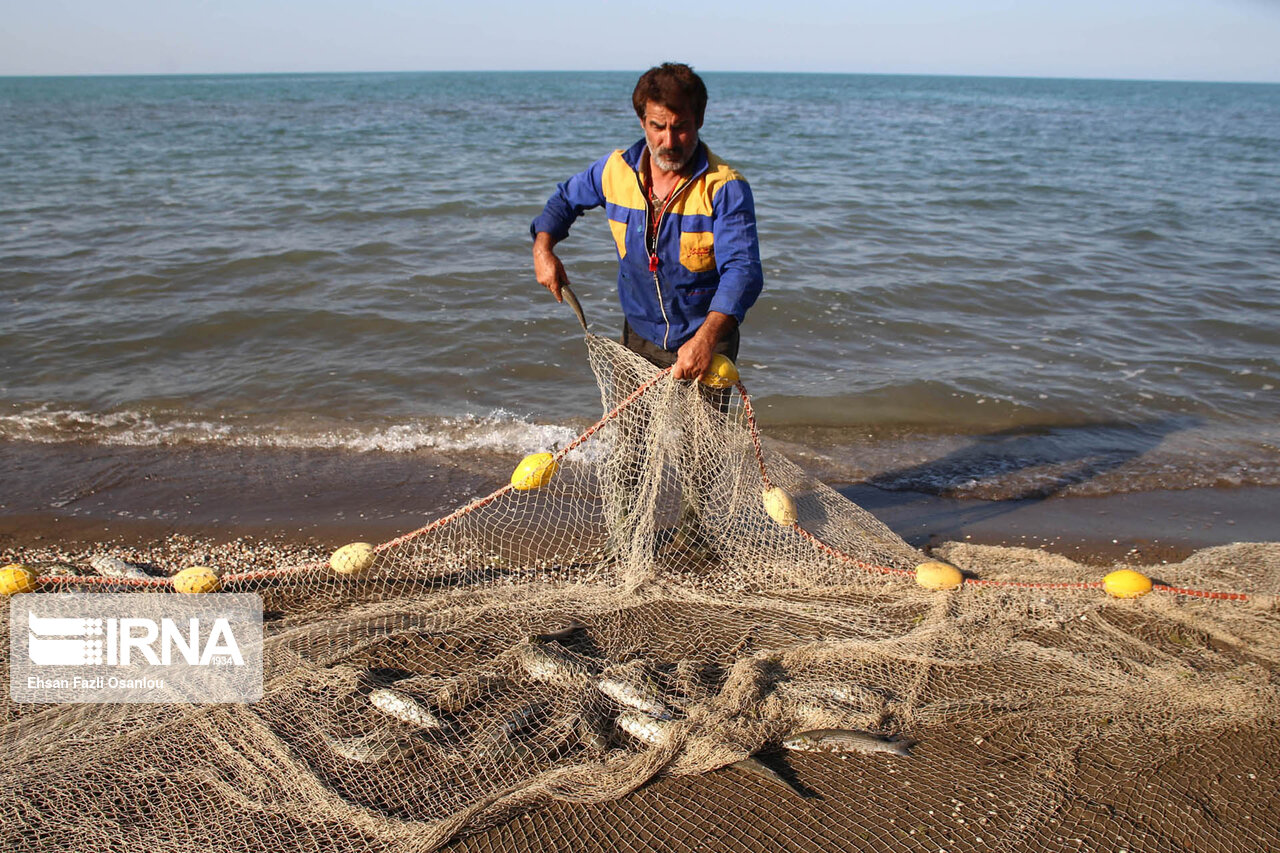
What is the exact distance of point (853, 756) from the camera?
2748mm

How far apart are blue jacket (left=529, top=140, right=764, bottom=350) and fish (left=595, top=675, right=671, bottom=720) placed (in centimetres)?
140

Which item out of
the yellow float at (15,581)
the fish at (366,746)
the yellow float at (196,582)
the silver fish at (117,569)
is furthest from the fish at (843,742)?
the yellow float at (15,581)

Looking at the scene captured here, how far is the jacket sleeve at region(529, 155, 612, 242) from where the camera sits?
3658 mm

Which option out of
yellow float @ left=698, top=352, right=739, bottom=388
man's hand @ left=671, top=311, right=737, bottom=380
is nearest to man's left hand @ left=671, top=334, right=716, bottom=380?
man's hand @ left=671, top=311, right=737, bottom=380

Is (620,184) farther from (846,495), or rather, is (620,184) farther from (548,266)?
(846,495)

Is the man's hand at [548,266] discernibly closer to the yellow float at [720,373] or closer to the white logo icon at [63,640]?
the yellow float at [720,373]

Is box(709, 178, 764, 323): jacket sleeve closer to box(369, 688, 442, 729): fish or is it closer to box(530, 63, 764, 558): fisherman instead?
box(530, 63, 764, 558): fisherman

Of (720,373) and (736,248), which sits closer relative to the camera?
(736,248)

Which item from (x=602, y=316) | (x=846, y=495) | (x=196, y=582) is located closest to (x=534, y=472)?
(x=196, y=582)

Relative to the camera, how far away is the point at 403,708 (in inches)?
112

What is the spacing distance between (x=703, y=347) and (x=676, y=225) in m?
0.51

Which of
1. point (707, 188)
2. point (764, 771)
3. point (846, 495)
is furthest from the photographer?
point (846, 495)

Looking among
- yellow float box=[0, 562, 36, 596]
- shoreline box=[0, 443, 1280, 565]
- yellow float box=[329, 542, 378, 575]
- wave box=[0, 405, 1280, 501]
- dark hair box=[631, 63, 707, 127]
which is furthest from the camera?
wave box=[0, 405, 1280, 501]

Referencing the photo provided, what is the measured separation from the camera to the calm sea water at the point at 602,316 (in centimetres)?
632
